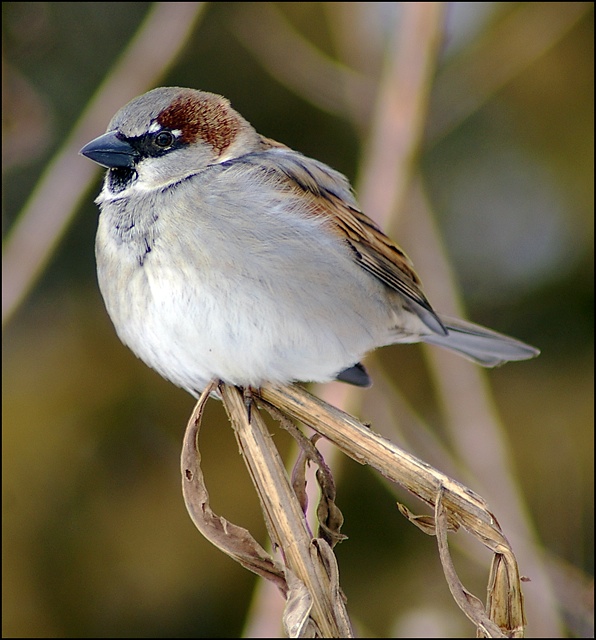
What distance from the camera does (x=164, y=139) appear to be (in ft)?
7.91

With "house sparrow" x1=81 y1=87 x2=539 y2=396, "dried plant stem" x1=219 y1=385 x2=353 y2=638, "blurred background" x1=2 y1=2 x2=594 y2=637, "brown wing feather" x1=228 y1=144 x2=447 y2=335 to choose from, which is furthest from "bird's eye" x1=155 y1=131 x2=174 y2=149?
"dried plant stem" x1=219 y1=385 x2=353 y2=638

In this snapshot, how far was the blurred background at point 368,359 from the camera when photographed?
3391 mm

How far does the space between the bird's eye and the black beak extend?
0.23 ft

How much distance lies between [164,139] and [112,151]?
0.16 m

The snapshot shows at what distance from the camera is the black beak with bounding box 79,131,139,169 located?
2.28m

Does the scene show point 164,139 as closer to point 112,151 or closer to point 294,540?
point 112,151

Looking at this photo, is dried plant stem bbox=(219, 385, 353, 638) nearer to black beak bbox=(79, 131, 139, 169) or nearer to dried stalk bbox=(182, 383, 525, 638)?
dried stalk bbox=(182, 383, 525, 638)

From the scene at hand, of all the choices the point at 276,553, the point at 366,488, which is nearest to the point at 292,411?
the point at 276,553

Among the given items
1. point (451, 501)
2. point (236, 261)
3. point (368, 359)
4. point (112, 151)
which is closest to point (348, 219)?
point (236, 261)

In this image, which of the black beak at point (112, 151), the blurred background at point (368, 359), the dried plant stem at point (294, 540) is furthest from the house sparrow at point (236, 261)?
the blurred background at point (368, 359)

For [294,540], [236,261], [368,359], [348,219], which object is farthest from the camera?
[368,359]

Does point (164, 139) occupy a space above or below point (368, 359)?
above

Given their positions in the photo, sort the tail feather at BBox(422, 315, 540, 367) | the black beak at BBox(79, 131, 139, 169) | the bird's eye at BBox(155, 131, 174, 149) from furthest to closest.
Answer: the tail feather at BBox(422, 315, 540, 367), the bird's eye at BBox(155, 131, 174, 149), the black beak at BBox(79, 131, 139, 169)

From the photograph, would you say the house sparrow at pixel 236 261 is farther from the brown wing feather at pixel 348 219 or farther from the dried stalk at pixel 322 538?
the dried stalk at pixel 322 538
